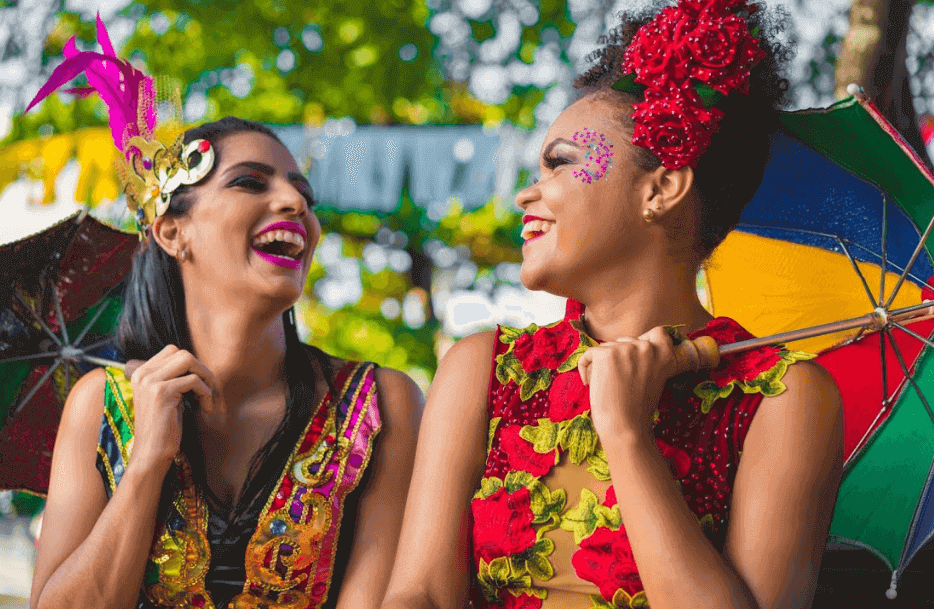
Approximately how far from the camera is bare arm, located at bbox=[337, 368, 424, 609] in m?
2.43

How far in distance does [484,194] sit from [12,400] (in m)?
5.62

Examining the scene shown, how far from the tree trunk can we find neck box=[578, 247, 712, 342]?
2.69 m

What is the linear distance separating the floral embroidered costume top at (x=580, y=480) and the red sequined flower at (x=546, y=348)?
4 centimetres

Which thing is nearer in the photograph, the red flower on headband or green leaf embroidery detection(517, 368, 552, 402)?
the red flower on headband

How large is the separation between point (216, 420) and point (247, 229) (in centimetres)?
54

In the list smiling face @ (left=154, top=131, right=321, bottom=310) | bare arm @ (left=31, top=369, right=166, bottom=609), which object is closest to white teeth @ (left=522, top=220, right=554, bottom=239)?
smiling face @ (left=154, top=131, right=321, bottom=310)

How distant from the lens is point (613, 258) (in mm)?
2049

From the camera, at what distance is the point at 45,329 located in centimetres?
315

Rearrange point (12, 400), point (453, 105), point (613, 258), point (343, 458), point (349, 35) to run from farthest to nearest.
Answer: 1. point (453, 105)
2. point (349, 35)
3. point (12, 400)
4. point (343, 458)
5. point (613, 258)

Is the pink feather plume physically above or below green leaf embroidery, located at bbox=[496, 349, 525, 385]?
above

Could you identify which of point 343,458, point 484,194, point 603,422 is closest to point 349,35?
point 484,194

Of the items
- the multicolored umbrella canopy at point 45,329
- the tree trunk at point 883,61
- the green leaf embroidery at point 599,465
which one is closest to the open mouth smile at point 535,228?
the green leaf embroidery at point 599,465

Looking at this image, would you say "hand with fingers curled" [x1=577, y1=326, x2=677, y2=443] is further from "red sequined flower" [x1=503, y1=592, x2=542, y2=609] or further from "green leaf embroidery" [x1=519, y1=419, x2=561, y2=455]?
"red sequined flower" [x1=503, y1=592, x2=542, y2=609]

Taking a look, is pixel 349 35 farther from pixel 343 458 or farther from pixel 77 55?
pixel 343 458
